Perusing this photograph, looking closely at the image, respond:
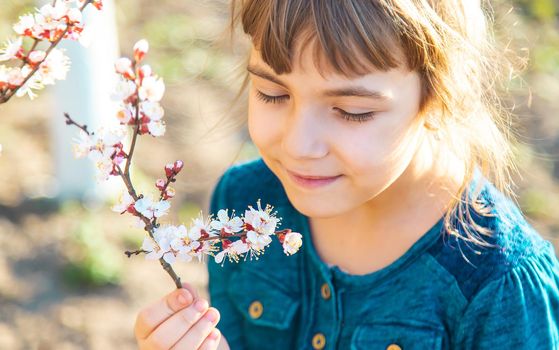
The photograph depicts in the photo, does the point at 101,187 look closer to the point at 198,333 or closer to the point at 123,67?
the point at 198,333

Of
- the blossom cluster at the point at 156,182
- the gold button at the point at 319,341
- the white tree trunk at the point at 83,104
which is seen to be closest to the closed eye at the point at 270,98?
the blossom cluster at the point at 156,182

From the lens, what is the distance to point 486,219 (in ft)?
6.00

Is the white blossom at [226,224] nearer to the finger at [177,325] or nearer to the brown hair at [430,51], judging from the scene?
the finger at [177,325]

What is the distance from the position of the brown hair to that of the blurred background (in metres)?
0.74

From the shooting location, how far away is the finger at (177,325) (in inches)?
59.6

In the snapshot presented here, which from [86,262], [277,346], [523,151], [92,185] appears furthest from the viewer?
[523,151]

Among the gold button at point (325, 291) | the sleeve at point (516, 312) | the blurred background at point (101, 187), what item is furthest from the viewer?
the blurred background at point (101, 187)

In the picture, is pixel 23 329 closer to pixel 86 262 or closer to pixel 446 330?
pixel 86 262

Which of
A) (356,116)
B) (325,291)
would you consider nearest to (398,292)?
(325,291)

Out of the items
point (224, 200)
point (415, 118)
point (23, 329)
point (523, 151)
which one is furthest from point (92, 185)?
point (415, 118)

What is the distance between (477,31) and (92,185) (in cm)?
222

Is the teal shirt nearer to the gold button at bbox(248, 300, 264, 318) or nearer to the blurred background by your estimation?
the gold button at bbox(248, 300, 264, 318)

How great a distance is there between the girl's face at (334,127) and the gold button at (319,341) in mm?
444

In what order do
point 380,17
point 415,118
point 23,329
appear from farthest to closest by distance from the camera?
point 23,329 < point 415,118 < point 380,17
